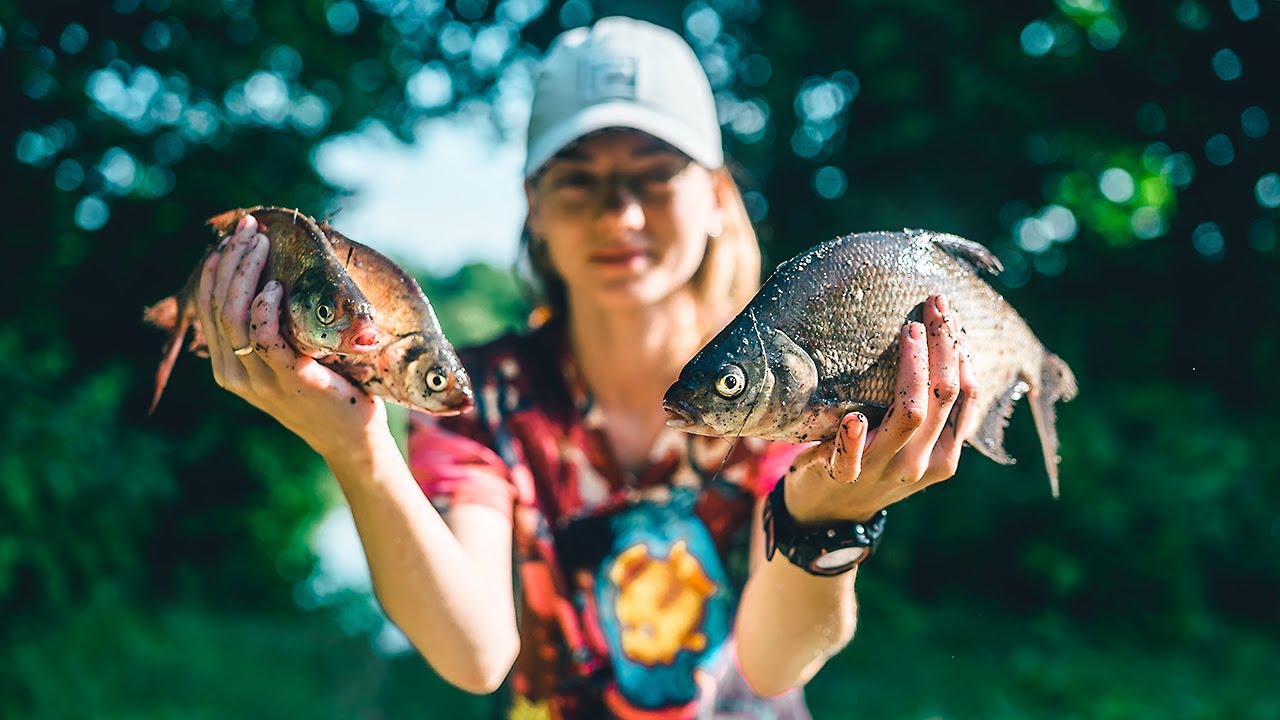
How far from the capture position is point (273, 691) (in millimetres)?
7738

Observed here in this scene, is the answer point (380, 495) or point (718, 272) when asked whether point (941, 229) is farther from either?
point (380, 495)

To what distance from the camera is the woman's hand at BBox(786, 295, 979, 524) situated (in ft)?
6.61

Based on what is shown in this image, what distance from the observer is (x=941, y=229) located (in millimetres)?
7094

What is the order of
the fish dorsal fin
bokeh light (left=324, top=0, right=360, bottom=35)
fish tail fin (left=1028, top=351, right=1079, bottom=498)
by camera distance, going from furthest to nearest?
1. bokeh light (left=324, top=0, right=360, bottom=35)
2. fish tail fin (left=1028, top=351, right=1079, bottom=498)
3. the fish dorsal fin

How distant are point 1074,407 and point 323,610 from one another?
253 inches

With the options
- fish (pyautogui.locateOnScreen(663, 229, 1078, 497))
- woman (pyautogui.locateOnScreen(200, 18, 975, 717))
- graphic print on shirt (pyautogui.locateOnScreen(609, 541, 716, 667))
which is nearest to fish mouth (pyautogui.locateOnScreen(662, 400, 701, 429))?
fish (pyautogui.locateOnScreen(663, 229, 1078, 497))

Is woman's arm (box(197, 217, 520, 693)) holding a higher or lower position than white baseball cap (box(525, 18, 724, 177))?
lower

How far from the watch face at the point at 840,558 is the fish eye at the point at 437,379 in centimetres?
90

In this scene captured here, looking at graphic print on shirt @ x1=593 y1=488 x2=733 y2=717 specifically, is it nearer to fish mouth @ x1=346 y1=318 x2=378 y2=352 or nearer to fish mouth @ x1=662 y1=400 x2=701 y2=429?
fish mouth @ x1=662 y1=400 x2=701 y2=429

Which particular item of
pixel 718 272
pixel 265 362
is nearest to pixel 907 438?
pixel 265 362

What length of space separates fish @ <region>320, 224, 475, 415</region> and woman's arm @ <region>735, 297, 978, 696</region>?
724mm

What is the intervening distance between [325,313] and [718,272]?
1.79 metres

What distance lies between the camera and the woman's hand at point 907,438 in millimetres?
2016

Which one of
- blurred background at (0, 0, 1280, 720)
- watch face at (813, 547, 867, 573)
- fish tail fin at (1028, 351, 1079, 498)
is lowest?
blurred background at (0, 0, 1280, 720)
